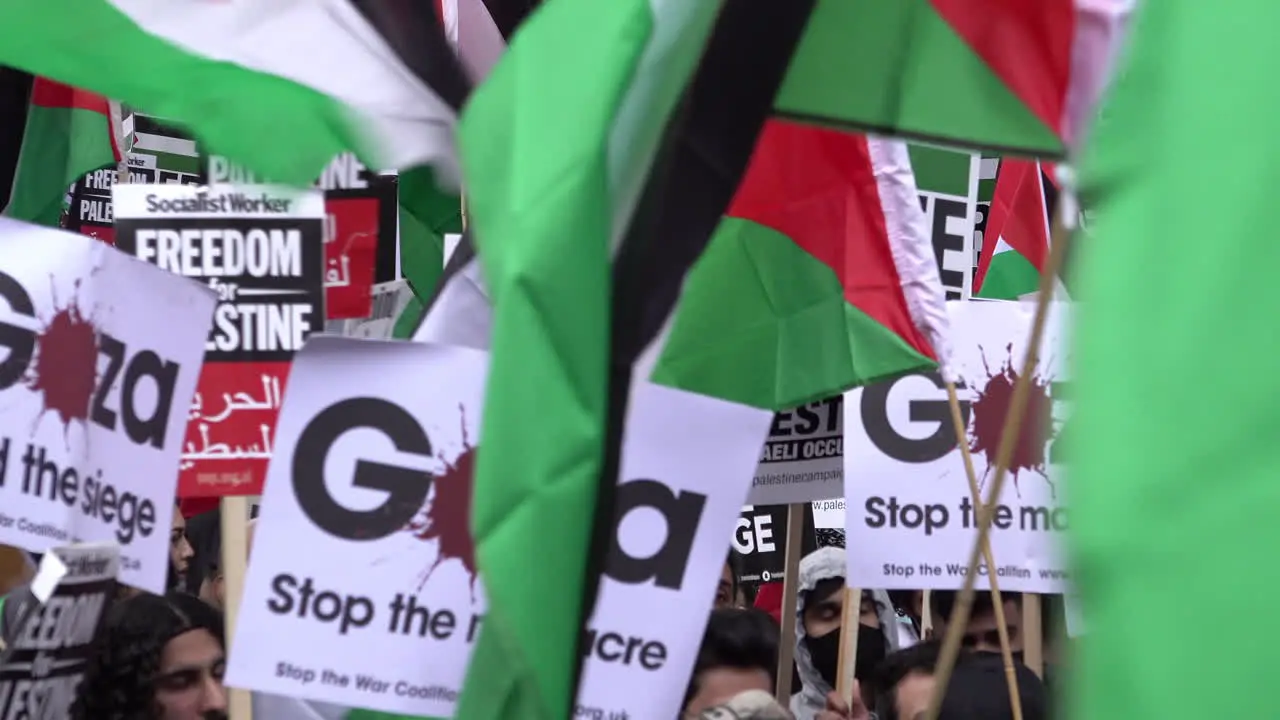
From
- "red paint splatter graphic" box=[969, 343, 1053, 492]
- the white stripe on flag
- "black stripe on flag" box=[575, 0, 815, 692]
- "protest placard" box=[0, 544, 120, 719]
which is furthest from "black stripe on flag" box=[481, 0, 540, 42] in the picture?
"black stripe on flag" box=[575, 0, 815, 692]

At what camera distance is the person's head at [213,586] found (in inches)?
213

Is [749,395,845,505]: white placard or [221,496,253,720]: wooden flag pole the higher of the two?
[749,395,845,505]: white placard

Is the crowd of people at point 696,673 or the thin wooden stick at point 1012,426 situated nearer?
the thin wooden stick at point 1012,426

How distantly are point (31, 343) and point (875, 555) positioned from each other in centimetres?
217

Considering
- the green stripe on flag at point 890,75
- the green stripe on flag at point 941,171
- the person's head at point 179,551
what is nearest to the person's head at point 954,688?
the green stripe on flag at point 890,75

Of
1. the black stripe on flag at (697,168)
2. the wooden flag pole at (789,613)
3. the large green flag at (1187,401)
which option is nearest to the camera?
the large green flag at (1187,401)

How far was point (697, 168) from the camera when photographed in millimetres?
2420

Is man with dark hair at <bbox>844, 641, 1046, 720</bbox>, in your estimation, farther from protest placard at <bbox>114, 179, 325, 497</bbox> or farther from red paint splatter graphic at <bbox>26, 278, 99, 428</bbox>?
red paint splatter graphic at <bbox>26, 278, 99, 428</bbox>

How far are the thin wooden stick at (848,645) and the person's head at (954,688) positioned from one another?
0.44 metres

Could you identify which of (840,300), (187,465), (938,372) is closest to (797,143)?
(840,300)

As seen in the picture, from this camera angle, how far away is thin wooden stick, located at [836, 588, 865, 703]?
194 inches

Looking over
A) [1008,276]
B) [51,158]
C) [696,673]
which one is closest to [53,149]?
[51,158]

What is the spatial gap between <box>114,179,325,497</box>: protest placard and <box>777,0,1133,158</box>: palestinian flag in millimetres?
1532

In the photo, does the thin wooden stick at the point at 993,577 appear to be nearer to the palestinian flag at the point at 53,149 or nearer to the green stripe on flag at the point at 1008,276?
the green stripe on flag at the point at 1008,276
